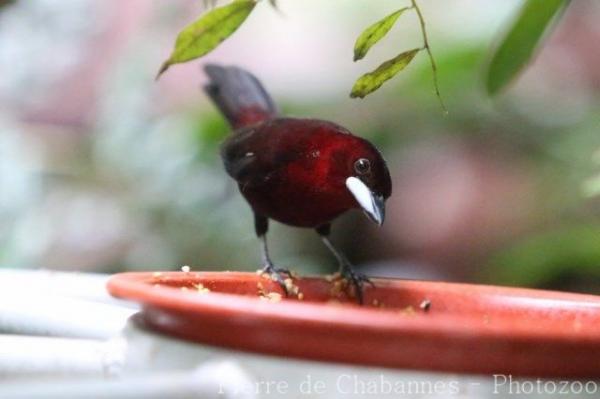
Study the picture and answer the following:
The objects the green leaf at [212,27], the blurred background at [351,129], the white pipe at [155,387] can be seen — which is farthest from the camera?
the blurred background at [351,129]

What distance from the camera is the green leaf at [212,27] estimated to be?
89cm

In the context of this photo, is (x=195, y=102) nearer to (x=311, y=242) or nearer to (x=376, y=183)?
(x=311, y=242)

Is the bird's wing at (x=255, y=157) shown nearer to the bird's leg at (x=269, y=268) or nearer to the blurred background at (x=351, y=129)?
the bird's leg at (x=269, y=268)

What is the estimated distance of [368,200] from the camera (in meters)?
1.17

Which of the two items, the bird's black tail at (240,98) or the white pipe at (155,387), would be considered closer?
the white pipe at (155,387)

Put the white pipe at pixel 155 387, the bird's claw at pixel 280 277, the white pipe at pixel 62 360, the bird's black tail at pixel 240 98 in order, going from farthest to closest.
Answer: the bird's black tail at pixel 240 98 → the bird's claw at pixel 280 277 → the white pipe at pixel 62 360 → the white pipe at pixel 155 387

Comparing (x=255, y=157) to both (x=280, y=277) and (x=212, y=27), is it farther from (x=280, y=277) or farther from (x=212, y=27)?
(x=212, y=27)

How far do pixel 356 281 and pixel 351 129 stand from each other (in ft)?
3.95

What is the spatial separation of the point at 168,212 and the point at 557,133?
0.99 metres

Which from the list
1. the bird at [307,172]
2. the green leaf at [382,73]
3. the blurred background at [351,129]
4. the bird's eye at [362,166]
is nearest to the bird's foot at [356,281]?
the bird at [307,172]

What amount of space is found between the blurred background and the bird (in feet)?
3.24

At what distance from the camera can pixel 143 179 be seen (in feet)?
7.93

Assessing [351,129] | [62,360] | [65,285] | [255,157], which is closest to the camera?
[62,360]

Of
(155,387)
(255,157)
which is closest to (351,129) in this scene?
(255,157)
